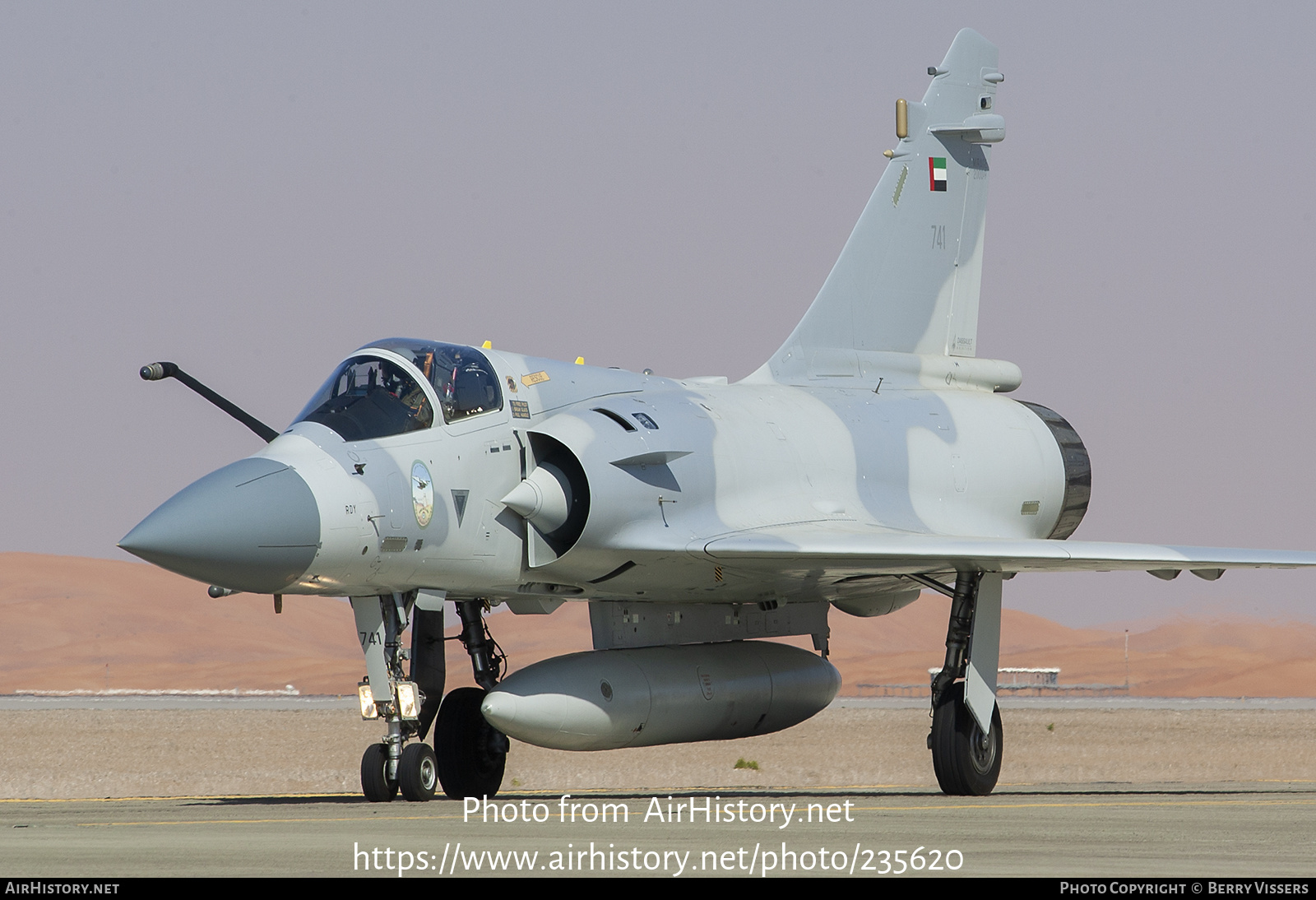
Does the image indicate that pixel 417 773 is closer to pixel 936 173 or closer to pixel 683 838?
pixel 683 838

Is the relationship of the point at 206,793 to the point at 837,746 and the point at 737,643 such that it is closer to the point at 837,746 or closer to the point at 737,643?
the point at 737,643

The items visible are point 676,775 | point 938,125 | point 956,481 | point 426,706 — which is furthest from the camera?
point 676,775

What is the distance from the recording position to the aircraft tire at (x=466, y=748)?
15.1 m

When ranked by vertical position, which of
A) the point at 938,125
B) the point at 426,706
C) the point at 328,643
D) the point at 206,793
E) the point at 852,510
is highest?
the point at 938,125

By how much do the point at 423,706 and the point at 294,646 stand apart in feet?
224

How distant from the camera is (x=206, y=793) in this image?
20281 mm

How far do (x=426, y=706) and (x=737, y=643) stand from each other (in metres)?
2.93

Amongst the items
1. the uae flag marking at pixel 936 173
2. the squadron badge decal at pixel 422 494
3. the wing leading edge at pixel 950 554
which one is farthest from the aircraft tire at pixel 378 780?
the uae flag marking at pixel 936 173

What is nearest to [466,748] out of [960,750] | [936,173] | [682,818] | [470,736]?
[470,736]

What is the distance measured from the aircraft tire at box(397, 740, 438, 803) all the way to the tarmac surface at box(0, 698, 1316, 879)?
0.63 ft

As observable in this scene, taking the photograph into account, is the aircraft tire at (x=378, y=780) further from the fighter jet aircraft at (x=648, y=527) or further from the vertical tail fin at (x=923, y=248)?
the vertical tail fin at (x=923, y=248)

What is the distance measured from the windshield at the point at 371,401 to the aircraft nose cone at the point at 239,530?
91 cm
